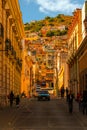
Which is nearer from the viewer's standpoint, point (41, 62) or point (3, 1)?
point (3, 1)

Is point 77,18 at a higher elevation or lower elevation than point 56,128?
higher

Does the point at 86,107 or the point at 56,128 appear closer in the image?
the point at 56,128

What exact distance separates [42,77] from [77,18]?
111m

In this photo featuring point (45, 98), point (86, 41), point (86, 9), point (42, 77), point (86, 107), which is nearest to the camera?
point (86, 107)

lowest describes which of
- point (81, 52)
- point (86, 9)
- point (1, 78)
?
point (1, 78)

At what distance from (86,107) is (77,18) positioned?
1191 inches

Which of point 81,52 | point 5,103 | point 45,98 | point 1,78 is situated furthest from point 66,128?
point 45,98

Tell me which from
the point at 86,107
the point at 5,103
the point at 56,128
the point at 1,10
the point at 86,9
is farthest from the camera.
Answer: the point at 86,9

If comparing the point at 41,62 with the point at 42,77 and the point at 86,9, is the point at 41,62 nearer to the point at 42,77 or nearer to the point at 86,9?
the point at 42,77

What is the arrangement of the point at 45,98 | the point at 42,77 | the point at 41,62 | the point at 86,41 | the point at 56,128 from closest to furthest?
1. the point at 56,128
2. the point at 86,41
3. the point at 45,98
4. the point at 42,77
5. the point at 41,62

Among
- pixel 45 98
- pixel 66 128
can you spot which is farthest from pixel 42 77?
pixel 66 128

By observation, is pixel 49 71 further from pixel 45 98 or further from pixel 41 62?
pixel 45 98

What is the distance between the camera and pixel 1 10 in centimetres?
3716

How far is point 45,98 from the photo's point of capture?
59.6 metres
